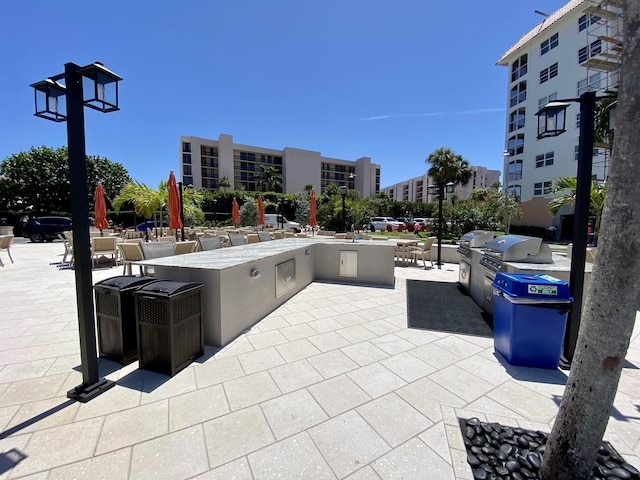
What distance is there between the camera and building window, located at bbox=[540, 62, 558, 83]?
22.7m

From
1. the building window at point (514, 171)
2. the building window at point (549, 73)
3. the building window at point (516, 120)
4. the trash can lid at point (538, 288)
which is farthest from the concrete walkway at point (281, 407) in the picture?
the building window at point (516, 120)

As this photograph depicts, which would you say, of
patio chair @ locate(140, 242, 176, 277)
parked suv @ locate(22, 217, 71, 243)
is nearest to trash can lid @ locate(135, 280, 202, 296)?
patio chair @ locate(140, 242, 176, 277)

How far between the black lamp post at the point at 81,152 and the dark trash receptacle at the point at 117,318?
Answer: 0.43 m

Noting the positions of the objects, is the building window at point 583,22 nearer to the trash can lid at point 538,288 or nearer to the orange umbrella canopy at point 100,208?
the trash can lid at point 538,288

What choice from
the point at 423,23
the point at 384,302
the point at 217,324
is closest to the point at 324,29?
the point at 423,23

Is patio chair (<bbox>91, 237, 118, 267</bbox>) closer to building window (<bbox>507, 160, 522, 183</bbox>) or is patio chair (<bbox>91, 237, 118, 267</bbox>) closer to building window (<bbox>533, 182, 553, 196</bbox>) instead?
building window (<bbox>533, 182, 553, 196</bbox>)

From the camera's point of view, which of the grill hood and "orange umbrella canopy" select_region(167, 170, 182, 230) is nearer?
the grill hood

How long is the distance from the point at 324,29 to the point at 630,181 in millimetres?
9778

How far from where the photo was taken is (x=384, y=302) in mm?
5500

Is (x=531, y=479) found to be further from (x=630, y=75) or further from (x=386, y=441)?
(x=630, y=75)

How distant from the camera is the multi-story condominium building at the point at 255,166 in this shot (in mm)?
54750

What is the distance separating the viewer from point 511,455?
71.6 inches

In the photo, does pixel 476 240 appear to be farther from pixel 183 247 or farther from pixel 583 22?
pixel 583 22

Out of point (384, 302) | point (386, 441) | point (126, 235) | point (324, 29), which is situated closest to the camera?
point (386, 441)
